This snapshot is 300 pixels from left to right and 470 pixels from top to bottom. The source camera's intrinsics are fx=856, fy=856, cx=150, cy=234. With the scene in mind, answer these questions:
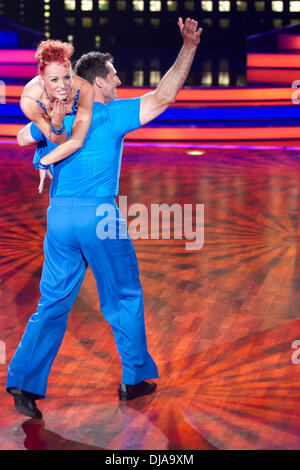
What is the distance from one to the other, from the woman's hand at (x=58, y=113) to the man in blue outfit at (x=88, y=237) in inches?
4.2

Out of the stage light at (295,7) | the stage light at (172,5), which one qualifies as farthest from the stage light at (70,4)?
the stage light at (295,7)

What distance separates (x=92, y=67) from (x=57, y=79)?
0.80 ft

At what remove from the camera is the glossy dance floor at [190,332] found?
2.79m

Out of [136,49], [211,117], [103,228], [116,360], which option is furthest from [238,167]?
[136,49]

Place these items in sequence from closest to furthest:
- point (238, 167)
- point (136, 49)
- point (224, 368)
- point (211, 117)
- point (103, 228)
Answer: point (103, 228) < point (224, 368) < point (238, 167) < point (211, 117) < point (136, 49)

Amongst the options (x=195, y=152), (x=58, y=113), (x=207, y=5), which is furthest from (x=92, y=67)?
(x=207, y=5)

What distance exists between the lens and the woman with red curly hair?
2.57 meters

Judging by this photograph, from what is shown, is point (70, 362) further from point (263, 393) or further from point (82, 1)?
point (82, 1)

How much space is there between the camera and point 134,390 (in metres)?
3.06

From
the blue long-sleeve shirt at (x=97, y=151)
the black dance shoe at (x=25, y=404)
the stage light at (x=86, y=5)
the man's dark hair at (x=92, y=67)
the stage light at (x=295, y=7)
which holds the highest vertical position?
the stage light at (x=86, y=5)

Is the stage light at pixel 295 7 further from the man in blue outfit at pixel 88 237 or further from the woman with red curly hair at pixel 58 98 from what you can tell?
the woman with red curly hair at pixel 58 98

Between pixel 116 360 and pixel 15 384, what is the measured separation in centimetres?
58
